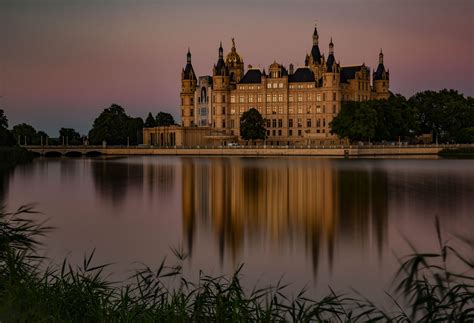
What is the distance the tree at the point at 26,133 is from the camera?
5202 inches

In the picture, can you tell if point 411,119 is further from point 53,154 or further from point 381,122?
point 53,154

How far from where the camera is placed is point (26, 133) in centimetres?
13288

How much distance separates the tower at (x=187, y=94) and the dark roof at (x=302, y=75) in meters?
22.5

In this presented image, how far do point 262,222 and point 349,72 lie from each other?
102 m

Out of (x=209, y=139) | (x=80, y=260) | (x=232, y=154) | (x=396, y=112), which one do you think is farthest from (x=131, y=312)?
(x=209, y=139)

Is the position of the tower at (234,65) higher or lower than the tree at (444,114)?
higher

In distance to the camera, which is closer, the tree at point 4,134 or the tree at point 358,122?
the tree at point 4,134

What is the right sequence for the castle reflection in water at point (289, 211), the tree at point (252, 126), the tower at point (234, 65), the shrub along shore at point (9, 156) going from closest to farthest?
1. the castle reflection in water at point (289, 211)
2. the shrub along shore at point (9, 156)
3. the tree at point (252, 126)
4. the tower at point (234, 65)

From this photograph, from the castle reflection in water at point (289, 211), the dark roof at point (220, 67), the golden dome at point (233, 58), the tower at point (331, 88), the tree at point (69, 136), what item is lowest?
the castle reflection in water at point (289, 211)

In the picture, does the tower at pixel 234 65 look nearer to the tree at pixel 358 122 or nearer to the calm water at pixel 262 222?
the tree at pixel 358 122

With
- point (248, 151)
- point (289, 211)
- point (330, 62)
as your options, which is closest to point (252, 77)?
point (330, 62)

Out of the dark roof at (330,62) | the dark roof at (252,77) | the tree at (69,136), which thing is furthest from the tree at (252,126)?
the tree at (69,136)

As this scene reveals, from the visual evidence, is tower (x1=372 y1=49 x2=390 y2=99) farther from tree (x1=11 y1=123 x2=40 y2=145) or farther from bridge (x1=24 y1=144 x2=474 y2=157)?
tree (x1=11 y1=123 x2=40 y2=145)

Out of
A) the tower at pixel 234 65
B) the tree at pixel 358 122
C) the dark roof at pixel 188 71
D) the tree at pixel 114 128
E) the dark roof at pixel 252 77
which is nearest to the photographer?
the tree at pixel 358 122
